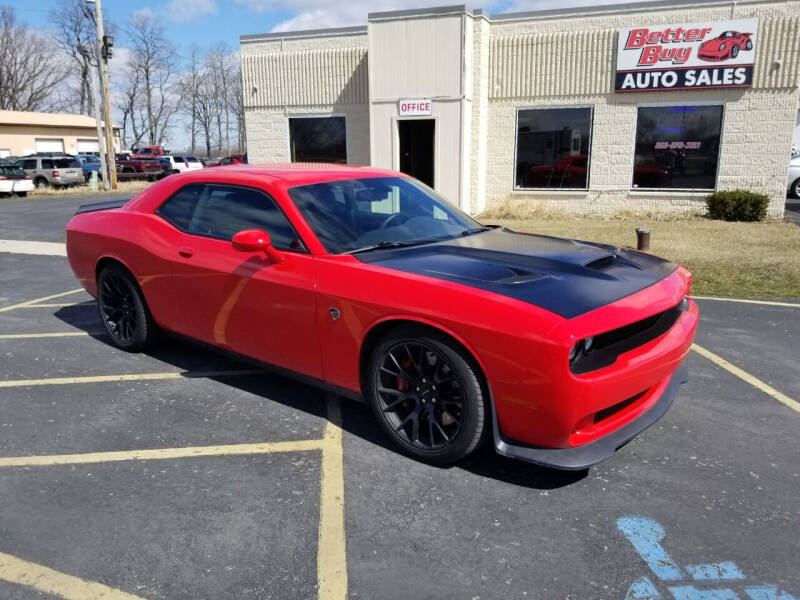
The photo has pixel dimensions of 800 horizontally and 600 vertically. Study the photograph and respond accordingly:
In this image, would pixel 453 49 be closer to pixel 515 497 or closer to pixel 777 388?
pixel 777 388

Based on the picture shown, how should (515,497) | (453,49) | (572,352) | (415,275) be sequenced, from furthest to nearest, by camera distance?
1. (453,49)
2. (415,275)
3. (515,497)
4. (572,352)

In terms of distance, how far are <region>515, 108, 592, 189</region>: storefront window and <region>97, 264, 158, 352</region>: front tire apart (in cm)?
1360

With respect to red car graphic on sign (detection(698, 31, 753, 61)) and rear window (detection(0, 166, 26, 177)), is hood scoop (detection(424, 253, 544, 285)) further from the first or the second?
rear window (detection(0, 166, 26, 177))

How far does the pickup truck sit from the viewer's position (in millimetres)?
37812

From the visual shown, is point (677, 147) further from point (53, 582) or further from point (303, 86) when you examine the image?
point (53, 582)

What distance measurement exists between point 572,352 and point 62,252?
10999 mm

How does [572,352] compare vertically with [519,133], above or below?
below

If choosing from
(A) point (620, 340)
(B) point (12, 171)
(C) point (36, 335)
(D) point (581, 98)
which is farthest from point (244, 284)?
(B) point (12, 171)

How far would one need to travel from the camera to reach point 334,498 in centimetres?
317

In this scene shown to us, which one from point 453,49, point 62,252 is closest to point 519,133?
point 453,49

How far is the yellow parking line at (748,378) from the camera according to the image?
4.35 m

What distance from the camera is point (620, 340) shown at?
3170 mm

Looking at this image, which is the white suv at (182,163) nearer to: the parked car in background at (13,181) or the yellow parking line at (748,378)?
the parked car in background at (13,181)

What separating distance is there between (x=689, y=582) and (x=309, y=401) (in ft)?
8.48
